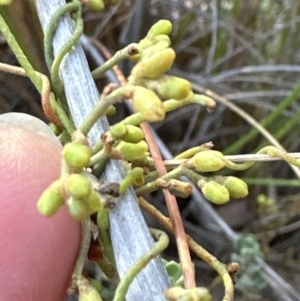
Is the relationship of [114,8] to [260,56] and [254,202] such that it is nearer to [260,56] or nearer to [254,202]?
[260,56]

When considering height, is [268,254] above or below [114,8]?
below

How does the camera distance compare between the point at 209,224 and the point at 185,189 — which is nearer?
the point at 185,189

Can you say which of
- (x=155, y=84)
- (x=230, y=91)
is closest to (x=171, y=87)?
(x=155, y=84)

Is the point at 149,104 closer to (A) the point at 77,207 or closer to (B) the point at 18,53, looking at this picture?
(A) the point at 77,207

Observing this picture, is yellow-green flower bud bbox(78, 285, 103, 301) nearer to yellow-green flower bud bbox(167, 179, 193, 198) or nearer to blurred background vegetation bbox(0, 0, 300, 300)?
yellow-green flower bud bbox(167, 179, 193, 198)

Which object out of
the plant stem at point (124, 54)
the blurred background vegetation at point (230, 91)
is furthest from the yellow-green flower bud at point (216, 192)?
the blurred background vegetation at point (230, 91)

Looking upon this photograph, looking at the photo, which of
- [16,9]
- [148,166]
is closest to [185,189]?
[148,166]

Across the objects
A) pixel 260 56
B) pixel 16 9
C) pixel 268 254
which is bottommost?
pixel 268 254
